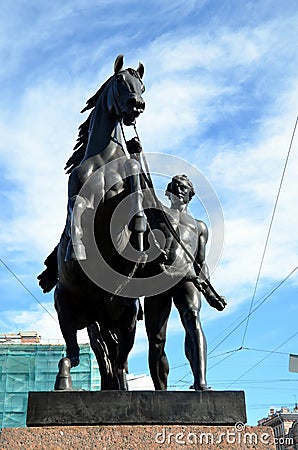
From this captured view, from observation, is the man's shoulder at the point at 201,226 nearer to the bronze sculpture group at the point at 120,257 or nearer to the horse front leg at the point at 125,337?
the bronze sculpture group at the point at 120,257

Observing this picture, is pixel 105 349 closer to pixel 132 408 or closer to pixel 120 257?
pixel 120 257

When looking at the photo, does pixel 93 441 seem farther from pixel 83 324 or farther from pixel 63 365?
pixel 83 324

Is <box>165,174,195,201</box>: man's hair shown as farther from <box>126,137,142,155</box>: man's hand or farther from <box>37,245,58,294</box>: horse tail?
<box>37,245,58,294</box>: horse tail

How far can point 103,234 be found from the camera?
486cm

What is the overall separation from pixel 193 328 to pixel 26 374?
2235 centimetres

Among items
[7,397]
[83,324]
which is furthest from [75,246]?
[7,397]

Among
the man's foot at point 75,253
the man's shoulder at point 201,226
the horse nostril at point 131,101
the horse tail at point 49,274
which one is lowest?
the man's foot at point 75,253

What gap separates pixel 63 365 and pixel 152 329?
1.18m

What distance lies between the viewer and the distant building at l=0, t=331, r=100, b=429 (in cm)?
2425

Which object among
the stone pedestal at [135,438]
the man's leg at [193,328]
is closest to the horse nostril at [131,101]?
the man's leg at [193,328]

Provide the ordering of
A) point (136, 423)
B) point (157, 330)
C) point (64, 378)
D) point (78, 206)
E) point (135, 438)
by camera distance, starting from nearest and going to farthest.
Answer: point (135, 438) < point (136, 423) < point (64, 378) < point (78, 206) < point (157, 330)

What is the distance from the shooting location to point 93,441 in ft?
12.7

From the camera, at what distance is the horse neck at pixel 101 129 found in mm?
5309

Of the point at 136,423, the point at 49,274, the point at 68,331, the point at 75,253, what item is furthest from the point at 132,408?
the point at 49,274
